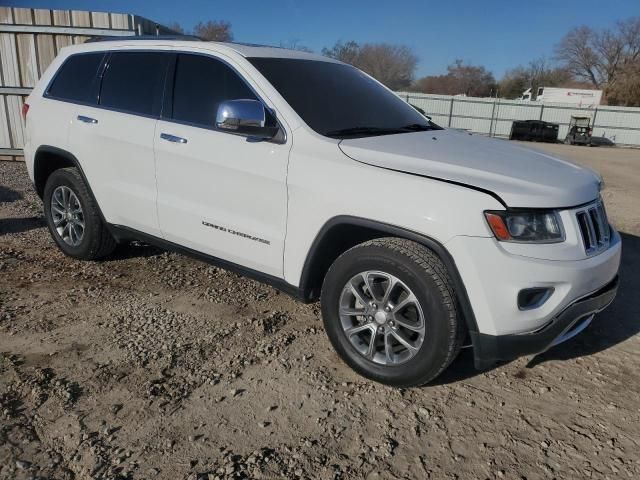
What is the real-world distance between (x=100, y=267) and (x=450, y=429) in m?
3.42

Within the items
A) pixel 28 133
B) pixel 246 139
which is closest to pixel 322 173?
pixel 246 139

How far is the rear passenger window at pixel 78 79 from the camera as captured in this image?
4438mm

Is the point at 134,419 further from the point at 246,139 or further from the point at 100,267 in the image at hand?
the point at 100,267

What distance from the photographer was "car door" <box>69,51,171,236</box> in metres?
3.89

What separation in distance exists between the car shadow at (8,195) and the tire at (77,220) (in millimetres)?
2686

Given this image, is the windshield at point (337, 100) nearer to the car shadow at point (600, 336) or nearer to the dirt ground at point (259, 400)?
the dirt ground at point (259, 400)

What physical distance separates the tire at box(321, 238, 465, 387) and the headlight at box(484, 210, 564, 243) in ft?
1.14

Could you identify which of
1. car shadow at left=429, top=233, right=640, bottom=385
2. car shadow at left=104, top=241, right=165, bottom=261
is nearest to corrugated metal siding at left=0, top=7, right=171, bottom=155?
car shadow at left=104, top=241, right=165, bottom=261

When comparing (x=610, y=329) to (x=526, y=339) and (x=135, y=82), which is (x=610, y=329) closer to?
(x=526, y=339)

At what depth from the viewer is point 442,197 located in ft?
8.54

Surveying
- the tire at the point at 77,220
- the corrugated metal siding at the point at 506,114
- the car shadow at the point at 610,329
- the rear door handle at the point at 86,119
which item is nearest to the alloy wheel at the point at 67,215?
the tire at the point at 77,220

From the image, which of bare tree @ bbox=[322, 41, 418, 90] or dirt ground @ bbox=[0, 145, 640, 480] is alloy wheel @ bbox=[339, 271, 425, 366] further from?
bare tree @ bbox=[322, 41, 418, 90]

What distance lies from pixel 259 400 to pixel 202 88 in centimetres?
217

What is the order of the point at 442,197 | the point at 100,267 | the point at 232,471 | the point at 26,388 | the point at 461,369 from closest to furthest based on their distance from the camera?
the point at 232,471, the point at 442,197, the point at 26,388, the point at 461,369, the point at 100,267
